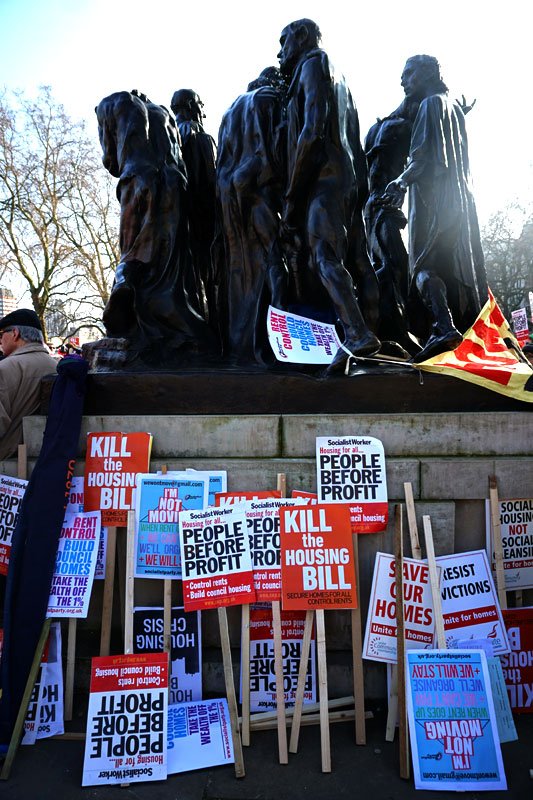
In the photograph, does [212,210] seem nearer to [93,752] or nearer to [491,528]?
[491,528]

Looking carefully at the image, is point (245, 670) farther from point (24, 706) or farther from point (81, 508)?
point (81, 508)

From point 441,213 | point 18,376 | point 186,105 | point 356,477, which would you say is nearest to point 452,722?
point 356,477

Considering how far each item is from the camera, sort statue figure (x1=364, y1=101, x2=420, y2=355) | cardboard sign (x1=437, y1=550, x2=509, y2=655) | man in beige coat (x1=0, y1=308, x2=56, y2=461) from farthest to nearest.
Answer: statue figure (x1=364, y1=101, x2=420, y2=355) < man in beige coat (x1=0, y1=308, x2=56, y2=461) < cardboard sign (x1=437, y1=550, x2=509, y2=655)

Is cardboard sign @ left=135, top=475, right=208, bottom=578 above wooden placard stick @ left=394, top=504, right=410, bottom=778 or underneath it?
above

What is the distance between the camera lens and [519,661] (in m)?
3.72

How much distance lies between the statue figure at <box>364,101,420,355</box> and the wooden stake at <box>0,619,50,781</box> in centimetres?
421

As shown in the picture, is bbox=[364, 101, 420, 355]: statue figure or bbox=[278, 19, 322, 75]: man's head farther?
bbox=[364, 101, 420, 355]: statue figure

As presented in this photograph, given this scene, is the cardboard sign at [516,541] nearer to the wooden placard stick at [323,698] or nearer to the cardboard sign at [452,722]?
the cardboard sign at [452,722]

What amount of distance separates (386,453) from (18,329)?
2776mm

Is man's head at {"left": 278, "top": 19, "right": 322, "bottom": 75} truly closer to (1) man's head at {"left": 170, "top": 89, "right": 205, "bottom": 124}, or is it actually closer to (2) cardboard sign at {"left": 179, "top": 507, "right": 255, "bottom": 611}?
(1) man's head at {"left": 170, "top": 89, "right": 205, "bottom": 124}

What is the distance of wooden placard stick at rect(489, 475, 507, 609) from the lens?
3732 millimetres

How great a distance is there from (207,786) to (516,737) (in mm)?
1594

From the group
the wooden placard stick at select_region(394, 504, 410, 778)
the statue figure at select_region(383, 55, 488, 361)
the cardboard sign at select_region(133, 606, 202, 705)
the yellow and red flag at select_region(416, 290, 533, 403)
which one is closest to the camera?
the wooden placard stick at select_region(394, 504, 410, 778)

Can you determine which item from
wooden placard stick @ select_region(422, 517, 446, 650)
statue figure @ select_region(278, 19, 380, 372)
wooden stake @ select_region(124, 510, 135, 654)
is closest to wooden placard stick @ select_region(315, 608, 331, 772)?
wooden placard stick @ select_region(422, 517, 446, 650)
